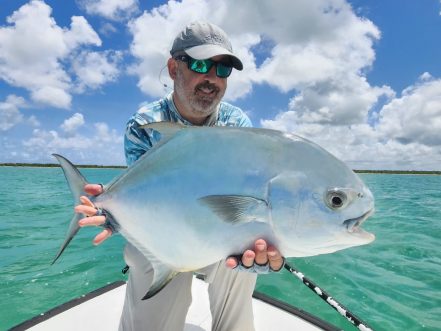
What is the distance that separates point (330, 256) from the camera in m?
8.03

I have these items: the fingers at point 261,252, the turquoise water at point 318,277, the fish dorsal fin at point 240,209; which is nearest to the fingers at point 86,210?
the fish dorsal fin at point 240,209

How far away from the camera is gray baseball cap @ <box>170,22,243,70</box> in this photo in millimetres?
2373

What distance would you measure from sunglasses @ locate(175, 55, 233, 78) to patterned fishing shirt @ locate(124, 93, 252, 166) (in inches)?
13.6

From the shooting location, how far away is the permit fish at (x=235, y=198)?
139 cm

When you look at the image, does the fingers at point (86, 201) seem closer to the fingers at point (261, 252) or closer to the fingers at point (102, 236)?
the fingers at point (102, 236)

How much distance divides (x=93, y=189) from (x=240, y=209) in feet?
3.06

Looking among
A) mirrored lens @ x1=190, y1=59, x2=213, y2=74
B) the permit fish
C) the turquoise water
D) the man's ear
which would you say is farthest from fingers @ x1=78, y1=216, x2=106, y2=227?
the turquoise water

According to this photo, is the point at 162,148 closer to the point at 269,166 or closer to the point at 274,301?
the point at 269,166

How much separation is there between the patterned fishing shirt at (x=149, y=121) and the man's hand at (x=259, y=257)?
128 cm

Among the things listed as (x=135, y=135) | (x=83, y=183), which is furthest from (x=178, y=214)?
(x=135, y=135)

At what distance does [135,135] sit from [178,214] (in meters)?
1.20

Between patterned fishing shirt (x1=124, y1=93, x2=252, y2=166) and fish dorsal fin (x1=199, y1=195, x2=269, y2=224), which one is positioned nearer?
fish dorsal fin (x1=199, y1=195, x2=269, y2=224)

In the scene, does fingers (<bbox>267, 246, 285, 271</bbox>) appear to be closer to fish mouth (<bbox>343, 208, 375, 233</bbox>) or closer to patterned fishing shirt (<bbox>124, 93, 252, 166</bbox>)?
fish mouth (<bbox>343, 208, 375, 233</bbox>)

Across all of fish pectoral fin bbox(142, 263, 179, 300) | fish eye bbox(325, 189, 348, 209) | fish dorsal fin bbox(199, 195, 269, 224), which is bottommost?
fish pectoral fin bbox(142, 263, 179, 300)
